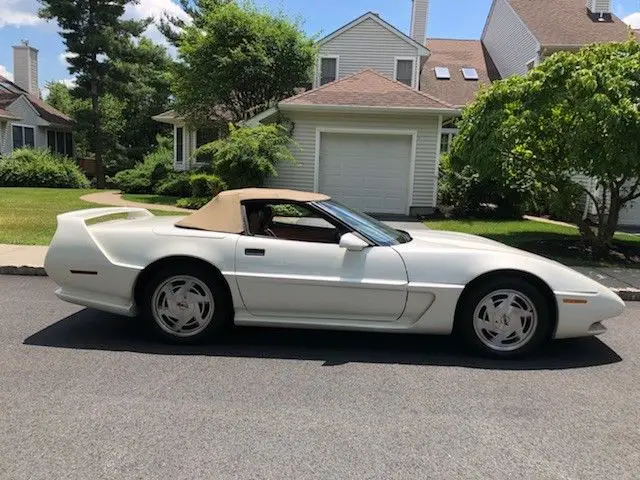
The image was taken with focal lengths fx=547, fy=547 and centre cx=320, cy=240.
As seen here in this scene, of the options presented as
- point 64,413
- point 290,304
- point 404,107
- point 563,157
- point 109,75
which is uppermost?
point 109,75

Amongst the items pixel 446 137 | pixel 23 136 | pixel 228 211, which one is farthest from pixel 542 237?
pixel 23 136

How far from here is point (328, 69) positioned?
20844 millimetres

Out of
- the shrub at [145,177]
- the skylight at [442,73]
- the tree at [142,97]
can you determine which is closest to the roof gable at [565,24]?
the skylight at [442,73]

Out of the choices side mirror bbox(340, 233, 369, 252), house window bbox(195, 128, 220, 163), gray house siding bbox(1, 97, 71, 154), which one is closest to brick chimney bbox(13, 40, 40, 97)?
gray house siding bbox(1, 97, 71, 154)

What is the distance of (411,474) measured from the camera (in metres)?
2.78

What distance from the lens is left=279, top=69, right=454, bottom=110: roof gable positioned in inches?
583

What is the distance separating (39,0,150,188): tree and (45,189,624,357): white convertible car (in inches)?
969

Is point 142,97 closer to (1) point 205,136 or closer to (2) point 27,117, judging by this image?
(2) point 27,117

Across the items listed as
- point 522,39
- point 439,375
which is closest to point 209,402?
point 439,375

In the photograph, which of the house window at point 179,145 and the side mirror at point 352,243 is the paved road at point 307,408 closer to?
the side mirror at point 352,243

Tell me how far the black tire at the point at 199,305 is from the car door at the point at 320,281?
204mm

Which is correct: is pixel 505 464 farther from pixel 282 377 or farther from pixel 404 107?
pixel 404 107

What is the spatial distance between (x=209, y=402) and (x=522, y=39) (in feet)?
71.1

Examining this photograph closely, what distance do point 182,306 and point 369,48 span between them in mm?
18015
